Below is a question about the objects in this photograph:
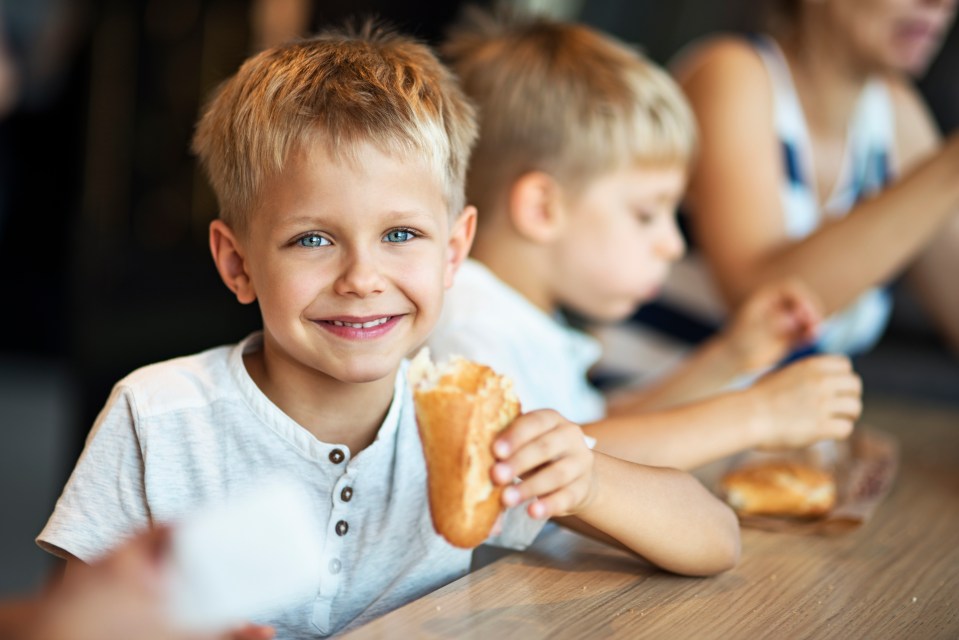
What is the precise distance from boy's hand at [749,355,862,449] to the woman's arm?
0.51 metres

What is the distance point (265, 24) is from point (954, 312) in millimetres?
2374

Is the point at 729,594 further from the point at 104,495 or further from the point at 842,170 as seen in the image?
the point at 842,170

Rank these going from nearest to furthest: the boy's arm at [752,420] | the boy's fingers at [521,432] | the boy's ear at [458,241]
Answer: the boy's fingers at [521,432] → the boy's ear at [458,241] → the boy's arm at [752,420]

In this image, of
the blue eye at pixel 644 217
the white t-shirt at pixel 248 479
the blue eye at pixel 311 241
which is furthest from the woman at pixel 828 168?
the blue eye at pixel 311 241

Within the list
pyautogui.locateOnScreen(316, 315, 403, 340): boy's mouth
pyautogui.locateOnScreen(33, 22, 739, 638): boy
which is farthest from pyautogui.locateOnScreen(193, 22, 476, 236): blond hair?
pyautogui.locateOnScreen(316, 315, 403, 340): boy's mouth

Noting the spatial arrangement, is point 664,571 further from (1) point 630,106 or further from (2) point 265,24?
(2) point 265,24

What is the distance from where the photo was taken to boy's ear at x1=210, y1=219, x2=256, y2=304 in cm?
99

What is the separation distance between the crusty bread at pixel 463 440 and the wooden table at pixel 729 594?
70 millimetres

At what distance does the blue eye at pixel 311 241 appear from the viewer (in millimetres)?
914

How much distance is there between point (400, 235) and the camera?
937 millimetres

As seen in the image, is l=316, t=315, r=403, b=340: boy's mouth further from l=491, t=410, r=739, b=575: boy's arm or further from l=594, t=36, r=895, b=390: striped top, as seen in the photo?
l=594, t=36, r=895, b=390: striped top

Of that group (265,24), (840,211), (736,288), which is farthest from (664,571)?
(265,24)

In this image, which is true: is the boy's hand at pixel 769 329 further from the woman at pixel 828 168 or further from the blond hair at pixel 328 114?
the blond hair at pixel 328 114

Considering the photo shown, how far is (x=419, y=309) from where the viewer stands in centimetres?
95
